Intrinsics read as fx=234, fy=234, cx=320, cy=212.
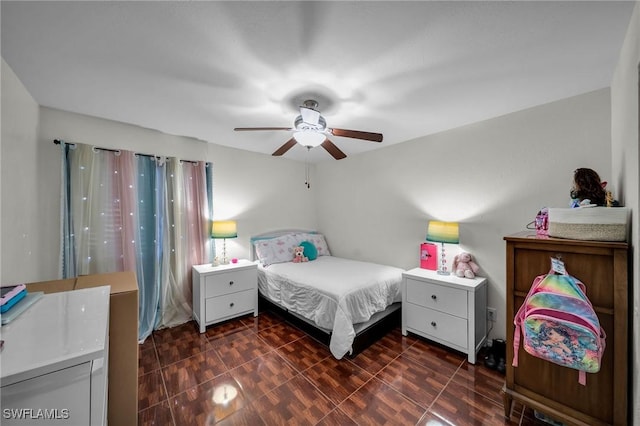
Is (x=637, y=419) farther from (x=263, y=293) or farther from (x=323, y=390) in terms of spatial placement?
(x=263, y=293)

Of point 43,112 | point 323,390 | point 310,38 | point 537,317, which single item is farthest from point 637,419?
point 43,112

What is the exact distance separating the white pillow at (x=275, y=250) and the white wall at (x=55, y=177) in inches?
10.8

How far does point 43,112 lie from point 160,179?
3.28ft

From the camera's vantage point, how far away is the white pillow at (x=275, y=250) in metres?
3.22

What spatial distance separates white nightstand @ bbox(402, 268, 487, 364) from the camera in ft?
6.79

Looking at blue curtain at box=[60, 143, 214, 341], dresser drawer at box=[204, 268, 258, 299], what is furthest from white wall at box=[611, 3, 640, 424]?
blue curtain at box=[60, 143, 214, 341]

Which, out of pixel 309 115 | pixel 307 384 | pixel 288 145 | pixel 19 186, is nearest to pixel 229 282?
pixel 307 384

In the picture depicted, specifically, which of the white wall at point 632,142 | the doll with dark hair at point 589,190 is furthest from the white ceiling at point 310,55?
the doll with dark hair at point 589,190

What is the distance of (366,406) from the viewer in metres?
1.59

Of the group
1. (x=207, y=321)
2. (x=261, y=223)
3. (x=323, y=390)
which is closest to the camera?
(x=323, y=390)

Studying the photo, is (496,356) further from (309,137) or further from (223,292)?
(223,292)

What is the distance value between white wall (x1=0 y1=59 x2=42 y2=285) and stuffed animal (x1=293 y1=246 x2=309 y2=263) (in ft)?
8.09

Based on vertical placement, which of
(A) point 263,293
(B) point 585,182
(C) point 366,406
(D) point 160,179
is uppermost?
(D) point 160,179

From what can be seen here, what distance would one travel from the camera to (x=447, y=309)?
219 centimetres
